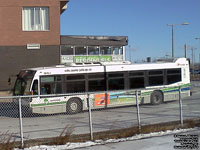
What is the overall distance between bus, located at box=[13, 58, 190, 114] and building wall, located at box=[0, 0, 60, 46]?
10.7 meters

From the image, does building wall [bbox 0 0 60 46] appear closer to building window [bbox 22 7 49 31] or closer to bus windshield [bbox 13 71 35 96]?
building window [bbox 22 7 49 31]

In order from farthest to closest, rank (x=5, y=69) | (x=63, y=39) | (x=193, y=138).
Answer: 1. (x=63, y=39)
2. (x=5, y=69)
3. (x=193, y=138)

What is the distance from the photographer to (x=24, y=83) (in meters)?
16.6

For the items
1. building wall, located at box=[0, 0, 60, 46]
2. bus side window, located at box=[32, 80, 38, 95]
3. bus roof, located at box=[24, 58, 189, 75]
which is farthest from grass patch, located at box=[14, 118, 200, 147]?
building wall, located at box=[0, 0, 60, 46]

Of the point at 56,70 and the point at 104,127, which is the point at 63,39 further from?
the point at 104,127

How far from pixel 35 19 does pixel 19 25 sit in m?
1.53

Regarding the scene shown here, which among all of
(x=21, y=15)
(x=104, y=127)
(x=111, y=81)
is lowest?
(x=104, y=127)

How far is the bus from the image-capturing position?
15.9 m

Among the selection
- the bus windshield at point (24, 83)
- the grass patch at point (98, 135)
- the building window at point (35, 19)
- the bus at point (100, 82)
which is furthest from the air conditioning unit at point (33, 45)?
the grass patch at point (98, 135)

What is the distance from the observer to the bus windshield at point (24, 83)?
16.2m

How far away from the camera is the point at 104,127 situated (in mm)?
10844

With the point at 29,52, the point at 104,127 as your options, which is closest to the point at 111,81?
the point at 104,127

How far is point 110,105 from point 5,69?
44.3 ft

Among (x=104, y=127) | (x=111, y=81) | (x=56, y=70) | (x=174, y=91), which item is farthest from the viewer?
(x=174, y=91)
